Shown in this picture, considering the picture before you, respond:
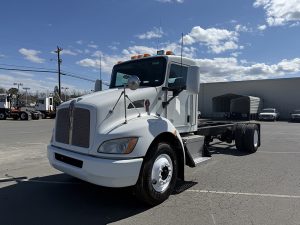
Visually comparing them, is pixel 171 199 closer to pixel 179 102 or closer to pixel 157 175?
pixel 157 175

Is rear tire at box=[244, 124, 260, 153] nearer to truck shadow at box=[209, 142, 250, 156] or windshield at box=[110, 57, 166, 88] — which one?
truck shadow at box=[209, 142, 250, 156]

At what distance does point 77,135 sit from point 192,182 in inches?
114

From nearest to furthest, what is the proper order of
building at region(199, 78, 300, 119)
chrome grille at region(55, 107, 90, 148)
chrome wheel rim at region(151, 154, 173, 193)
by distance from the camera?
chrome grille at region(55, 107, 90, 148) < chrome wheel rim at region(151, 154, 173, 193) < building at region(199, 78, 300, 119)

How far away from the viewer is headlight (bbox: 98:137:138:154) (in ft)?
15.1

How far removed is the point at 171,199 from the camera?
17.9 ft

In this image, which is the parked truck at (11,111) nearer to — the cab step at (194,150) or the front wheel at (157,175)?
the cab step at (194,150)

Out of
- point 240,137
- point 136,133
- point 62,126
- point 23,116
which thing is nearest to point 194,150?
point 136,133

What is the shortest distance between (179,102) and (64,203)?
119 inches

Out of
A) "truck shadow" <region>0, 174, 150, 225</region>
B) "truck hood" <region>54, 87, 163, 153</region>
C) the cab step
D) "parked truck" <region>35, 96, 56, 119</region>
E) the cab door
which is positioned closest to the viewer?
"truck shadow" <region>0, 174, 150, 225</region>

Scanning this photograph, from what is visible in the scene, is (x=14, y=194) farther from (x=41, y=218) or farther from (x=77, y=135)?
(x=77, y=135)

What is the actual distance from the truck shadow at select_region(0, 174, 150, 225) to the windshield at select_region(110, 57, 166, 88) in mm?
2242

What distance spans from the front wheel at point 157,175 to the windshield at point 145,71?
146 centimetres

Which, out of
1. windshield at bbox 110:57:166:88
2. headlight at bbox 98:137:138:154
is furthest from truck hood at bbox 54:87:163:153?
windshield at bbox 110:57:166:88

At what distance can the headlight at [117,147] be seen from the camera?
4.59 metres
